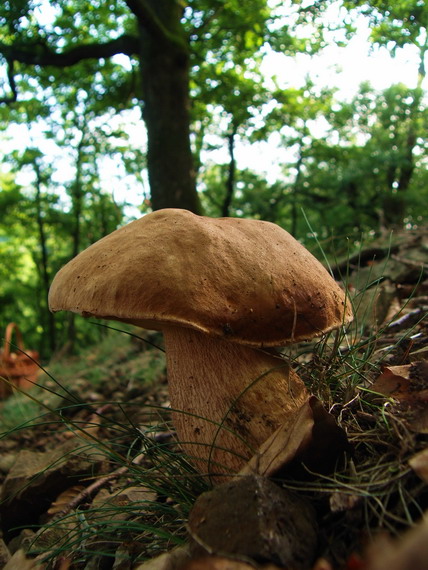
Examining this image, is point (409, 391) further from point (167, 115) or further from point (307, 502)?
point (167, 115)

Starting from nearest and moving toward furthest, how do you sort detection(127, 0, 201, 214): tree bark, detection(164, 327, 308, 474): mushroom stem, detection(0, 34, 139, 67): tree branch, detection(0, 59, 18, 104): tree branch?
detection(164, 327, 308, 474): mushroom stem → detection(127, 0, 201, 214): tree bark → detection(0, 34, 139, 67): tree branch → detection(0, 59, 18, 104): tree branch

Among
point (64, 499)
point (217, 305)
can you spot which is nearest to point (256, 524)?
point (217, 305)

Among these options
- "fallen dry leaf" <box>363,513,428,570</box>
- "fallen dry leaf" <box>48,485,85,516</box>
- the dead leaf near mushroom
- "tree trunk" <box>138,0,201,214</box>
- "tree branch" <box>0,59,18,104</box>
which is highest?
"tree branch" <box>0,59,18,104</box>

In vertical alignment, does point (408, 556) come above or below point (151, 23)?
below

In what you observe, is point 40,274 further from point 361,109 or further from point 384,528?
point 384,528

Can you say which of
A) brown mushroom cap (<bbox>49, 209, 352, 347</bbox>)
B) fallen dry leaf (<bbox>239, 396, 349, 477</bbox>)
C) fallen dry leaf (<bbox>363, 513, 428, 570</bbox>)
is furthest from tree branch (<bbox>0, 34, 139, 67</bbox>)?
fallen dry leaf (<bbox>363, 513, 428, 570</bbox>)

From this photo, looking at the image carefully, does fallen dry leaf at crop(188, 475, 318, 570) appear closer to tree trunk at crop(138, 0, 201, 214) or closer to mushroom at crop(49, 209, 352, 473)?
mushroom at crop(49, 209, 352, 473)

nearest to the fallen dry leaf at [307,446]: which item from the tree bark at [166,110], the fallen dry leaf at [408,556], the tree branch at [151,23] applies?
the fallen dry leaf at [408,556]
